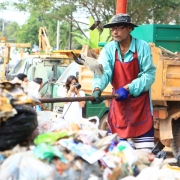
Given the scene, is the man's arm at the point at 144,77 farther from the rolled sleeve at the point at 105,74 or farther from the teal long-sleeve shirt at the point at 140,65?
the rolled sleeve at the point at 105,74

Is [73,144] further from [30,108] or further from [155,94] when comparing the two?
[155,94]

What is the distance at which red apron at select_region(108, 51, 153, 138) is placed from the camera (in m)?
5.05

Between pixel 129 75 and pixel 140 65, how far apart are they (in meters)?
0.14

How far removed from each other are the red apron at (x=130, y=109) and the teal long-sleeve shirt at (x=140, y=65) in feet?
0.15

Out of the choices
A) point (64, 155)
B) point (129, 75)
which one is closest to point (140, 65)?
point (129, 75)

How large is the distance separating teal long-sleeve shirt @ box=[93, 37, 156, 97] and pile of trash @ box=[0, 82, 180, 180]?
4.73 feet

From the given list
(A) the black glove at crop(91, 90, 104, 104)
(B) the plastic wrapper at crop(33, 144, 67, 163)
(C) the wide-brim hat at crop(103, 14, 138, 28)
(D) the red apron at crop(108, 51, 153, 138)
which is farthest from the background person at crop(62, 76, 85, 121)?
(B) the plastic wrapper at crop(33, 144, 67, 163)

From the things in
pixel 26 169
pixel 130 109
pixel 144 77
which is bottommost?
pixel 26 169

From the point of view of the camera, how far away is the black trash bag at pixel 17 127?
10.0 ft

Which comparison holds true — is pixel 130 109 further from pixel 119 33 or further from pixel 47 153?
pixel 47 153

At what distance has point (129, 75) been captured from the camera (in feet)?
16.6

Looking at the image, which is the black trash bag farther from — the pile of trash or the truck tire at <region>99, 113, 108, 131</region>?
the truck tire at <region>99, 113, 108, 131</region>

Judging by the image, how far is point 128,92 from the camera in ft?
15.9

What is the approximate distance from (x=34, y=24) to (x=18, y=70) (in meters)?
33.4
